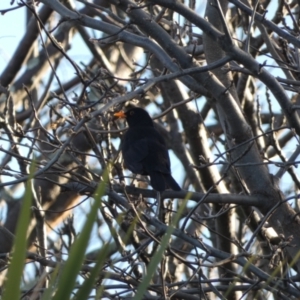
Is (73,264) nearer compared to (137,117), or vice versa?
(73,264)

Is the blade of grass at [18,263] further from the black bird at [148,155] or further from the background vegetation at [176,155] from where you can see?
the black bird at [148,155]

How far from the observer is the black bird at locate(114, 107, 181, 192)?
5430 mm

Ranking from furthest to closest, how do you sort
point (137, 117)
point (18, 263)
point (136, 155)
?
point (137, 117) → point (136, 155) → point (18, 263)

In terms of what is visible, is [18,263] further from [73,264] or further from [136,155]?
[136,155]

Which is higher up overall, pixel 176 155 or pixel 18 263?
pixel 176 155

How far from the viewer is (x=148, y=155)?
19.7 ft

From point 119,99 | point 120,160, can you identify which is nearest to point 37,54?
point 120,160

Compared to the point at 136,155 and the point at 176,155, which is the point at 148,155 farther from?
the point at 176,155

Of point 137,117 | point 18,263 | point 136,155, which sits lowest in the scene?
point 18,263

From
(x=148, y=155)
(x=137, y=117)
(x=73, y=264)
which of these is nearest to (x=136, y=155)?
(x=148, y=155)

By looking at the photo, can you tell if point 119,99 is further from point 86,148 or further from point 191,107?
point 86,148

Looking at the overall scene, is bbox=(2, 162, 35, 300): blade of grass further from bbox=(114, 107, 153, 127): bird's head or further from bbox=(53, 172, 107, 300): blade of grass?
bbox=(114, 107, 153, 127): bird's head

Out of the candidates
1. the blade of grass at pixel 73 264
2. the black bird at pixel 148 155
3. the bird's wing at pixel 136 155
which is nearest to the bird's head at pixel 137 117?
the black bird at pixel 148 155

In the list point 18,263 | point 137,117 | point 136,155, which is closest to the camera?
point 18,263
